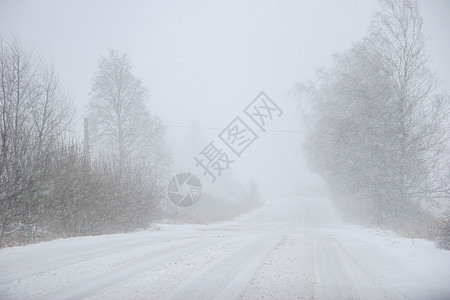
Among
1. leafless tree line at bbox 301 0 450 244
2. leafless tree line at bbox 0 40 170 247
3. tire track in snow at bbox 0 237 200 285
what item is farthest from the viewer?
leafless tree line at bbox 301 0 450 244

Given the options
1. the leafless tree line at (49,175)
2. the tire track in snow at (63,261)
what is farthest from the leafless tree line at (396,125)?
the tire track in snow at (63,261)

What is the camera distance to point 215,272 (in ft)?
16.7

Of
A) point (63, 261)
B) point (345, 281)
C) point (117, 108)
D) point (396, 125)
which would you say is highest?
point (117, 108)

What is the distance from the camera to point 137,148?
2247 cm

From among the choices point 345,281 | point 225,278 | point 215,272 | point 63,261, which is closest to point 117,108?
point 63,261

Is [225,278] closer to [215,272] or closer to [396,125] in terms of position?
[215,272]

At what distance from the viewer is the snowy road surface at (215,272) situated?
410cm

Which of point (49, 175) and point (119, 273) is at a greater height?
point (49, 175)

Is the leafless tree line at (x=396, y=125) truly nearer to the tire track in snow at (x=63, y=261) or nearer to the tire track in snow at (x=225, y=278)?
the tire track in snow at (x=225, y=278)

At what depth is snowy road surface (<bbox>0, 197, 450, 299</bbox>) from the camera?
4102mm

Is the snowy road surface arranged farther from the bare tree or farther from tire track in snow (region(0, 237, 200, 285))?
the bare tree

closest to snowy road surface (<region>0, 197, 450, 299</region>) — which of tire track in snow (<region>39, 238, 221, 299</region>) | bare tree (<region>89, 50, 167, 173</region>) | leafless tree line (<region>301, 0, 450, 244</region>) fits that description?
tire track in snow (<region>39, 238, 221, 299</region>)

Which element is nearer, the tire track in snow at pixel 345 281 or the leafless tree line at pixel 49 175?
the tire track in snow at pixel 345 281

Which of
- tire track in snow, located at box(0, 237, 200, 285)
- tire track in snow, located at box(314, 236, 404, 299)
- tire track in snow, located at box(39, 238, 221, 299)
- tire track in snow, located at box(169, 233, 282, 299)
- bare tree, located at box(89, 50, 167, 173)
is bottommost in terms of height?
tire track in snow, located at box(314, 236, 404, 299)
